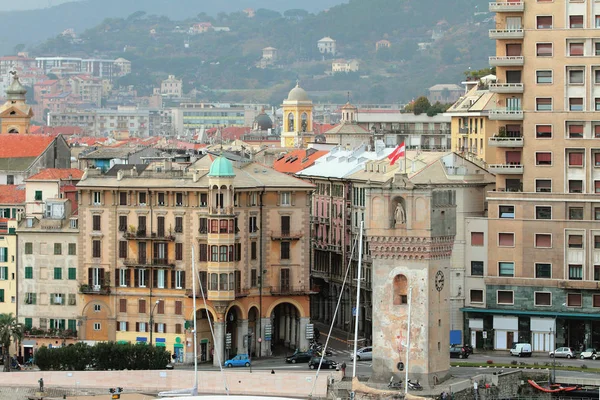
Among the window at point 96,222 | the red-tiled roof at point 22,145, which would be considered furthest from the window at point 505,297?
the red-tiled roof at point 22,145

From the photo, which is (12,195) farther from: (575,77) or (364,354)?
(575,77)

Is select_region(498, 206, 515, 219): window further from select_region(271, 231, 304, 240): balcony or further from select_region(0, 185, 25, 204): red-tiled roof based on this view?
select_region(0, 185, 25, 204): red-tiled roof

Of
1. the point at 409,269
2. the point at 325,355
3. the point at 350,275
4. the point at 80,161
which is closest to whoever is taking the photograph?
the point at 409,269

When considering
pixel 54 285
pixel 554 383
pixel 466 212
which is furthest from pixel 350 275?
pixel 554 383

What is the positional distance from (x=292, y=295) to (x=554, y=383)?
19752mm

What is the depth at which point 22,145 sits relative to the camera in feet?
515

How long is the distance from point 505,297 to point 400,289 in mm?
19511

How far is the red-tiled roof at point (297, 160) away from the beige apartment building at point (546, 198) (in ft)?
97.7

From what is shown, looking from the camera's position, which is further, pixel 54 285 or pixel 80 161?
pixel 80 161

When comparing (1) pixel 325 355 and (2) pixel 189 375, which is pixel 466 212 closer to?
(1) pixel 325 355

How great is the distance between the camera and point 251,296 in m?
120

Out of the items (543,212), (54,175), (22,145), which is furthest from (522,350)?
(22,145)

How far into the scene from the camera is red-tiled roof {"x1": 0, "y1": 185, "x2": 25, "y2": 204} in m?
135

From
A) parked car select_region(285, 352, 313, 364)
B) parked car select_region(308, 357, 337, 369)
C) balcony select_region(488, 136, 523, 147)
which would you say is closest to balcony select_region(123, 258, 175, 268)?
parked car select_region(285, 352, 313, 364)
